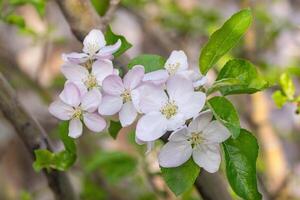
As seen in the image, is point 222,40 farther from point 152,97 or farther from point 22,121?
point 22,121

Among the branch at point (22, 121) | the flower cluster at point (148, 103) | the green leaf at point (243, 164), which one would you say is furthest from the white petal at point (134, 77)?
the branch at point (22, 121)

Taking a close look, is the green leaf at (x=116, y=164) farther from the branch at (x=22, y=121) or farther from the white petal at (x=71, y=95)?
the white petal at (x=71, y=95)

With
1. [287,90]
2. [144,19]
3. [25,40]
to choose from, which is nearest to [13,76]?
[144,19]

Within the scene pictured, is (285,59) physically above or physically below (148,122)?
below

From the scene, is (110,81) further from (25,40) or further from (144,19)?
(25,40)

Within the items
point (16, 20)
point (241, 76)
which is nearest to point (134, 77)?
point (241, 76)
